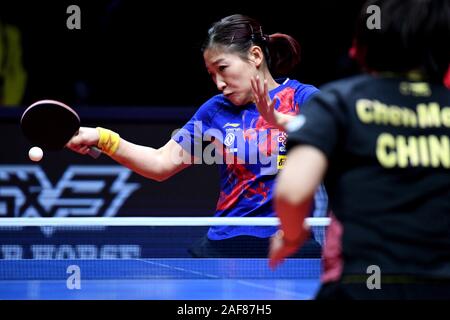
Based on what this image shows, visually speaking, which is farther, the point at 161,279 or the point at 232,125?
the point at 161,279

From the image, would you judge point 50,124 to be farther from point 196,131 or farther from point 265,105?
point 265,105

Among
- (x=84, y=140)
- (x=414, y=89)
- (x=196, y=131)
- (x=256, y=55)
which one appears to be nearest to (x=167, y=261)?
(x=196, y=131)

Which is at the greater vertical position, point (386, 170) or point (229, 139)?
point (229, 139)

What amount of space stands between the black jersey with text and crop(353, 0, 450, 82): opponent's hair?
0.10 metres

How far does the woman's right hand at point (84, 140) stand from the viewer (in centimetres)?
431

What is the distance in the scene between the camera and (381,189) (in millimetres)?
2127

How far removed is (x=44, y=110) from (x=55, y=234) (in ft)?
8.20

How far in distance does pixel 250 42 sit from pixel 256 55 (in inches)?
2.8

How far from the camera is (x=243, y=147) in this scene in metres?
4.48

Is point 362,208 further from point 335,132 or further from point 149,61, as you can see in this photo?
point 149,61

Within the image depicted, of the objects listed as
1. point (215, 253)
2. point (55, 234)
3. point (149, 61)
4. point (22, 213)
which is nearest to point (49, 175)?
point (22, 213)

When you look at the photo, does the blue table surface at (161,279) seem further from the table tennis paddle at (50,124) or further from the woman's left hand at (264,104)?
the woman's left hand at (264,104)

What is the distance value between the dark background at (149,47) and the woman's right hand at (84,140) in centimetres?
431

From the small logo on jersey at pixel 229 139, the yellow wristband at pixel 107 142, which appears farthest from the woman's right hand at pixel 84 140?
the small logo on jersey at pixel 229 139
